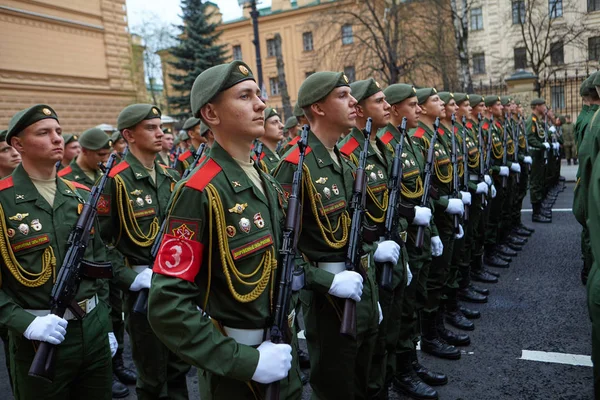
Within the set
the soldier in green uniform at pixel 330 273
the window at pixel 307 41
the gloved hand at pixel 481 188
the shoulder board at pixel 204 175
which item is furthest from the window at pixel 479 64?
the shoulder board at pixel 204 175

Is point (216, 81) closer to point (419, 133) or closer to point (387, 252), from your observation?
point (387, 252)

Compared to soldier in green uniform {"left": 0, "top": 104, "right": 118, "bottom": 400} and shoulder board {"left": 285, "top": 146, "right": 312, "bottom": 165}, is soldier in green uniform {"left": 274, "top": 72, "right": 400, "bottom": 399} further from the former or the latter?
soldier in green uniform {"left": 0, "top": 104, "right": 118, "bottom": 400}

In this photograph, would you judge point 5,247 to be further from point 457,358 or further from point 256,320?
point 457,358

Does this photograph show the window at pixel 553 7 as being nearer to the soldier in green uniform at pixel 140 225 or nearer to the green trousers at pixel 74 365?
the soldier in green uniform at pixel 140 225

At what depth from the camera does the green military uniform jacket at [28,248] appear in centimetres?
287

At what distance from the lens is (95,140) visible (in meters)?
5.77

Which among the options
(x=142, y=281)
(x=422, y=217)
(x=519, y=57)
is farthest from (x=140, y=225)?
(x=519, y=57)

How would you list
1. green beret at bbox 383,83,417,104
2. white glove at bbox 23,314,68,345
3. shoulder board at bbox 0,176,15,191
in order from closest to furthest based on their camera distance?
white glove at bbox 23,314,68,345 → shoulder board at bbox 0,176,15,191 → green beret at bbox 383,83,417,104

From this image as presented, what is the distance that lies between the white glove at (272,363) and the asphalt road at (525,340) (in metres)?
2.39

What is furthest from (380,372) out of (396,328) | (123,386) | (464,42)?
(464,42)

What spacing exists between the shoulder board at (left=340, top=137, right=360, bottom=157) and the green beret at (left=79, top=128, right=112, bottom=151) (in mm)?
3117

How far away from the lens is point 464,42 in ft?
70.6

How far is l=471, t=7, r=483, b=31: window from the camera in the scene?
34.9 metres

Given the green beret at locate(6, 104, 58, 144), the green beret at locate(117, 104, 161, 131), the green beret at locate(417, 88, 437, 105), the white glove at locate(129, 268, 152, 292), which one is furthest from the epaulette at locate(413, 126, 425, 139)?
the green beret at locate(6, 104, 58, 144)
